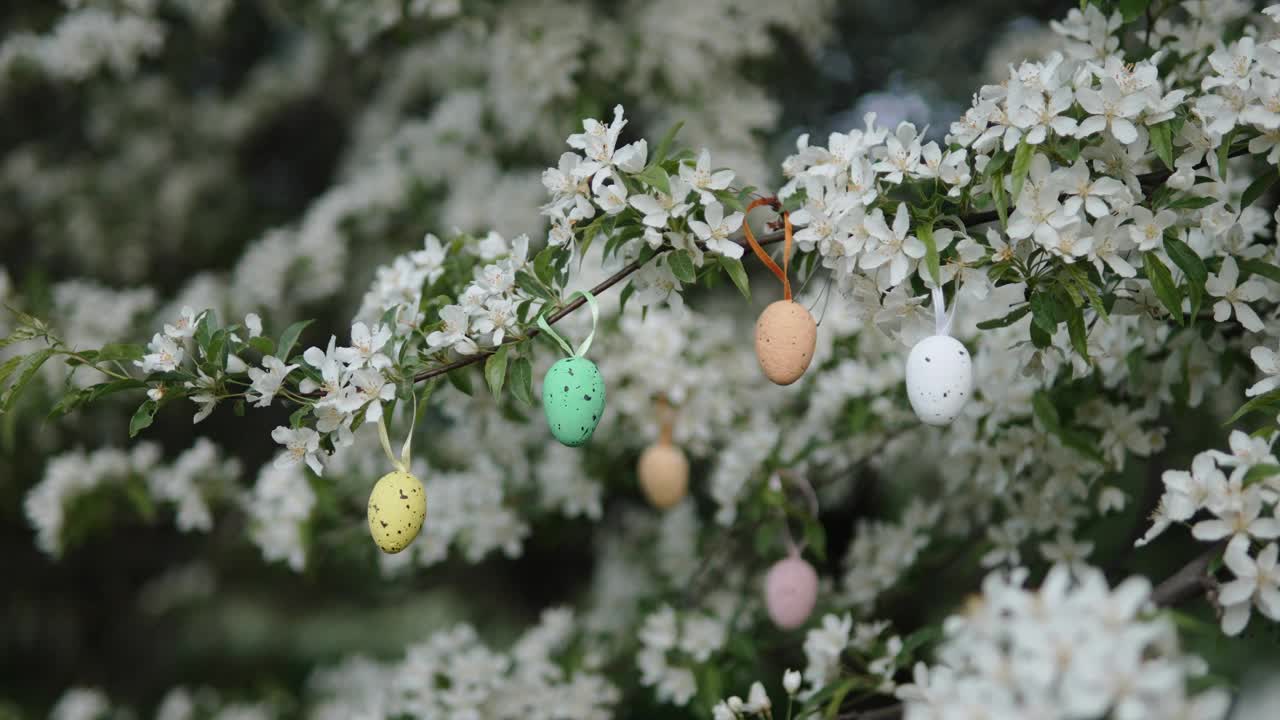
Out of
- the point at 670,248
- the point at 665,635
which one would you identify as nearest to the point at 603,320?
the point at 665,635

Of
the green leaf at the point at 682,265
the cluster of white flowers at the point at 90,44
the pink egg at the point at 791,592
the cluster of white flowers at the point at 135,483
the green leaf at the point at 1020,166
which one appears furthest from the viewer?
the cluster of white flowers at the point at 90,44

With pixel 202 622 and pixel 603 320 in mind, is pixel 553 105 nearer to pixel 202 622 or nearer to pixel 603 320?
pixel 603 320

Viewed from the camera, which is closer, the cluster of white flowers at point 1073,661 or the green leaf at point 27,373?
the cluster of white flowers at point 1073,661

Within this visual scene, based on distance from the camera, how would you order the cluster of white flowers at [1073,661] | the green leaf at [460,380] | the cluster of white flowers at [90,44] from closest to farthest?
the cluster of white flowers at [1073,661], the green leaf at [460,380], the cluster of white flowers at [90,44]

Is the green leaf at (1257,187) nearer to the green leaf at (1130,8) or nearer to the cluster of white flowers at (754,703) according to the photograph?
the green leaf at (1130,8)

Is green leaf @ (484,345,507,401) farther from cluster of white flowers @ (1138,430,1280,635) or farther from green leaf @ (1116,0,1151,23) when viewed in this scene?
green leaf @ (1116,0,1151,23)

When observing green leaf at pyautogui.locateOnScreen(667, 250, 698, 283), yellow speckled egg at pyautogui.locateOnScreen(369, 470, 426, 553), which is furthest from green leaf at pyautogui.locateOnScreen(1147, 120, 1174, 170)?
yellow speckled egg at pyautogui.locateOnScreen(369, 470, 426, 553)

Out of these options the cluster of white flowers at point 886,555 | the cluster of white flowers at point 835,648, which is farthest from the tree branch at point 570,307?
the cluster of white flowers at point 886,555

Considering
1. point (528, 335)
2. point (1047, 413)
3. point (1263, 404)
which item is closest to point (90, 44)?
point (528, 335)

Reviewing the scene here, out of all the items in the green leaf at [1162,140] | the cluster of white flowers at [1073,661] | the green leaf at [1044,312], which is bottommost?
the cluster of white flowers at [1073,661]
